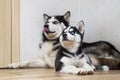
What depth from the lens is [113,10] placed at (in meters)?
2.58

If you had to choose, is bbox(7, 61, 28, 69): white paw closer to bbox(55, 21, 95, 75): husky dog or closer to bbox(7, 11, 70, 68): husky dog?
bbox(7, 11, 70, 68): husky dog

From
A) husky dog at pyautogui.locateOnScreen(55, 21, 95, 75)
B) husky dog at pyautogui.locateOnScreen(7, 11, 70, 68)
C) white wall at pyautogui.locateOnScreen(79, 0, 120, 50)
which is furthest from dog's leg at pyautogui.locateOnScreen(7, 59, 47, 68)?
white wall at pyautogui.locateOnScreen(79, 0, 120, 50)

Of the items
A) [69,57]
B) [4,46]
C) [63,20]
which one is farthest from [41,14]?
[69,57]

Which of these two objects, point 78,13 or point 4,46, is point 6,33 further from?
point 78,13

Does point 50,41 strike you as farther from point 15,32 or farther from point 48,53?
point 15,32

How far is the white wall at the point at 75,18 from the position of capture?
2400 mm

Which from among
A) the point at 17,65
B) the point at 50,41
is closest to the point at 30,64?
the point at 17,65

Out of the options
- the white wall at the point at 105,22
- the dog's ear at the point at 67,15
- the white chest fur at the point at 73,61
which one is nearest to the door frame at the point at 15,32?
the dog's ear at the point at 67,15

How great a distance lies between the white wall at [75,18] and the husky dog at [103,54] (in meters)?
0.12

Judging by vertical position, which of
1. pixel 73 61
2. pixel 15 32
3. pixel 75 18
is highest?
pixel 75 18

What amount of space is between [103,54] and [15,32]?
2.55 feet

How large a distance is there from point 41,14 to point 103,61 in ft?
2.22

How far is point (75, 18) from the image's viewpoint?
8.34 ft

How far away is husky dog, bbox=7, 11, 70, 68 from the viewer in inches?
89.7
